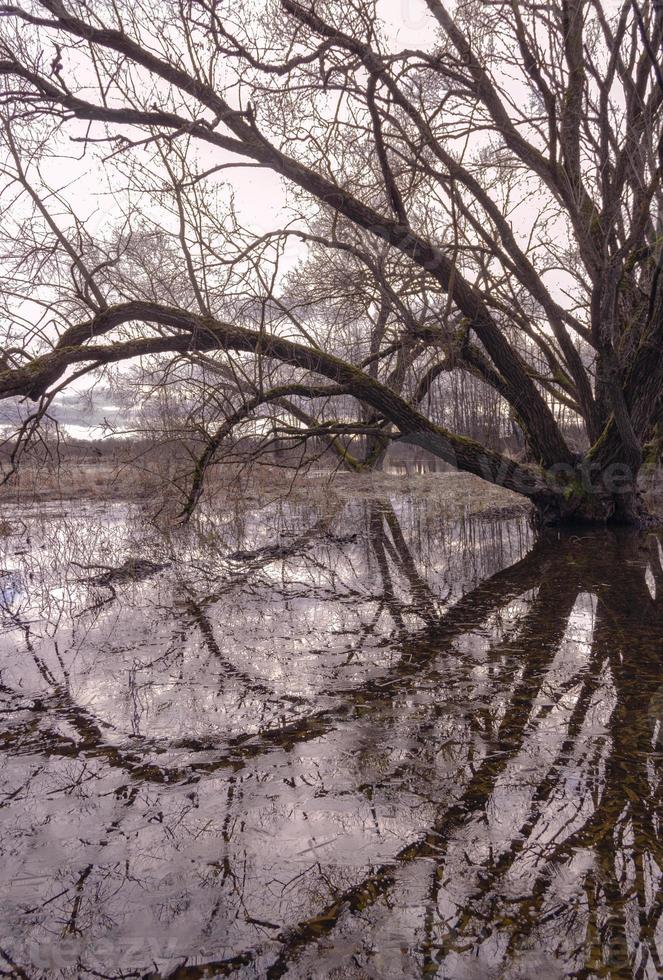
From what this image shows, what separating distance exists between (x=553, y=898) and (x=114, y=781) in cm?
187

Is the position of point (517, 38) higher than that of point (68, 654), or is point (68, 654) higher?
point (517, 38)

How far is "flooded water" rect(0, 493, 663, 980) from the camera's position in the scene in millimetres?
2100

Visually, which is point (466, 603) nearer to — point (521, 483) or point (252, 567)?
point (252, 567)

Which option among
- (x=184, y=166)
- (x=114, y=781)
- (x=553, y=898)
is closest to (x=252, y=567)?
(x=184, y=166)

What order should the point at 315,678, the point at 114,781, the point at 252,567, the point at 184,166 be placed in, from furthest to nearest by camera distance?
1. the point at 252,567
2. the point at 184,166
3. the point at 315,678
4. the point at 114,781

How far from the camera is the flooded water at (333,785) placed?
2100 millimetres

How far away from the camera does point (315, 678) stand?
429 centimetres

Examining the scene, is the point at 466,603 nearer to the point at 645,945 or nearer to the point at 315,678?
the point at 315,678

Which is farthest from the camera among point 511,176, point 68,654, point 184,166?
point 511,176

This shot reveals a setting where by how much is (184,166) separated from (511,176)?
584 cm

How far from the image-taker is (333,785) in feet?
9.73

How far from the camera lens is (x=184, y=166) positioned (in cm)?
688

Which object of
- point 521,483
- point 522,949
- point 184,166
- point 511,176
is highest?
point 511,176

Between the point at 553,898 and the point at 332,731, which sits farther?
the point at 332,731
